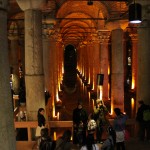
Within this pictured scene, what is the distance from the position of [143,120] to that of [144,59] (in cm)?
233

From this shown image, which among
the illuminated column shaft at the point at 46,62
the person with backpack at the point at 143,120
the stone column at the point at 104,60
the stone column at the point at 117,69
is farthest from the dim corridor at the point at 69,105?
the person with backpack at the point at 143,120

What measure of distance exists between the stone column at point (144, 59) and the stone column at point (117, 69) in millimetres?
4349

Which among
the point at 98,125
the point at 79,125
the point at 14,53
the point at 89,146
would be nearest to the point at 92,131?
the point at 89,146

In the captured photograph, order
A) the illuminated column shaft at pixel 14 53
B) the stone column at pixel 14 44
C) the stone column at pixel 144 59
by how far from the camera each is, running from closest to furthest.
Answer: the stone column at pixel 144 59 → the stone column at pixel 14 44 → the illuminated column shaft at pixel 14 53

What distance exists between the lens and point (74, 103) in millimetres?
20094

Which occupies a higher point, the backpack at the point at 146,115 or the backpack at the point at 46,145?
the backpack at the point at 146,115

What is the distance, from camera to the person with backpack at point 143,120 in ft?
30.5

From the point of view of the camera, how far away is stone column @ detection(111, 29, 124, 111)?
1520cm

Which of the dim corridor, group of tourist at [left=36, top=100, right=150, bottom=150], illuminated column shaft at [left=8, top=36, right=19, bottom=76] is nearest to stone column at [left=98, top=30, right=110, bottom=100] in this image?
the dim corridor

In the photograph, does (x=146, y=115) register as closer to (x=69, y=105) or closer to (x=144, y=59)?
(x=144, y=59)

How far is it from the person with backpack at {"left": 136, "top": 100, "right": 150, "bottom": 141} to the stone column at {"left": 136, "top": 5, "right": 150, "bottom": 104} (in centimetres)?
132

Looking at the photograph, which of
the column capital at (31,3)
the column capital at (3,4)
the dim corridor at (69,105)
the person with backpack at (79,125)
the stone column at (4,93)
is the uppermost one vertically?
the column capital at (31,3)

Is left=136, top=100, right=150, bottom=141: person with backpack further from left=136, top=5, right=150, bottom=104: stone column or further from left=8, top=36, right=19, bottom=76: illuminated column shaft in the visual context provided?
left=8, top=36, right=19, bottom=76: illuminated column shaft

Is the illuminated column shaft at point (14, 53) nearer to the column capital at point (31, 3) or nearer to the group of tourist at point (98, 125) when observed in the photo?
the column capital at point (31, 3)
